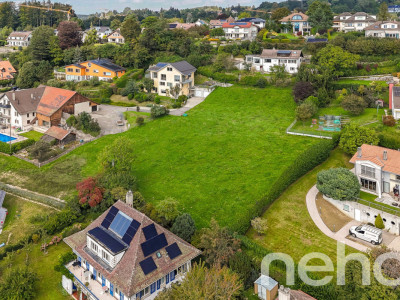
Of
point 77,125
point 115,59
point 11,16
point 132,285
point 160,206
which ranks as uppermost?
point 11,16

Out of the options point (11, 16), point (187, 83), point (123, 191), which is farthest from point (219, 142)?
point (11, 16)

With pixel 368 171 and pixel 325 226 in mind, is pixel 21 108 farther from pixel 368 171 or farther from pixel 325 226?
pixel 368 171

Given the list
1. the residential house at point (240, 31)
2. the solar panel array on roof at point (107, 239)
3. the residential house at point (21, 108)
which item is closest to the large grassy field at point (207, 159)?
the solar panel array on roof at point (107, 239)

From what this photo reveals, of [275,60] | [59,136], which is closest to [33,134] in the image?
[59,136]

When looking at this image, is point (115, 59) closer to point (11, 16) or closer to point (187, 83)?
point (187, 83)

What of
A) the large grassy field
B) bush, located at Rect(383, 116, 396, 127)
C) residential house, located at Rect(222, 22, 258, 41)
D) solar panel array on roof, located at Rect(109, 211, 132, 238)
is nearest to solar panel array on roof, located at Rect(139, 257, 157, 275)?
solar panel array on roof, located at Rect(109, 211, 132, 238)

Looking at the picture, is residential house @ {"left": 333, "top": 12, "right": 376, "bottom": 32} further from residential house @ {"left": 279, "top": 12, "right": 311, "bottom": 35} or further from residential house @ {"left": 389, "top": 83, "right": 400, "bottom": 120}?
residential house @ {"left": 389, "top": 83, "right": 400, "bottom": 120}
